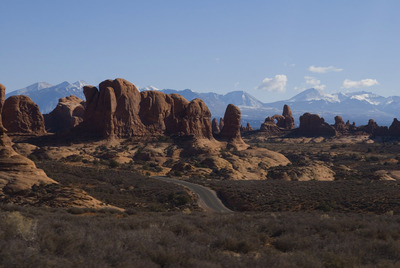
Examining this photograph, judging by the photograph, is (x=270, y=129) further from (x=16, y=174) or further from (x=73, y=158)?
(x=16, y=174)

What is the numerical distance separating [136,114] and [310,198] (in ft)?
174

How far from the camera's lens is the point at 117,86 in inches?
3167

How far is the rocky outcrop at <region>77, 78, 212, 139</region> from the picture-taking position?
253ft

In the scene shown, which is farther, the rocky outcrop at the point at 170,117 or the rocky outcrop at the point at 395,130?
the rocky outcrop at the point at 395,130

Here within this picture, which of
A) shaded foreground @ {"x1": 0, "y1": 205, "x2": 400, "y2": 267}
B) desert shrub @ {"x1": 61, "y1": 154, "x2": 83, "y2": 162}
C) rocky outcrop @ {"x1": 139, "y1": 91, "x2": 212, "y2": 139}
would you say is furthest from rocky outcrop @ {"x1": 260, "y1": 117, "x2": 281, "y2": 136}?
shaded foreground @ {"x1": 0, "y1": 205, "x2": 400, "y2": 267}

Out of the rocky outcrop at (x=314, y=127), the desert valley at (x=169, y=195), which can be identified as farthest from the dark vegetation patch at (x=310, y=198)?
the rocky outcrop at (x=314, y=127)

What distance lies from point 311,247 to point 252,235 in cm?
259

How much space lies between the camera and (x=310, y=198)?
36.0 meters

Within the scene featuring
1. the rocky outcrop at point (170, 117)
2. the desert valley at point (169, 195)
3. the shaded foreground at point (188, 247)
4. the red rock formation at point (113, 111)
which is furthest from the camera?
the rocky outcrop at point (170, 117)

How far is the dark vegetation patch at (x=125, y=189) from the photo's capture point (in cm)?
3294

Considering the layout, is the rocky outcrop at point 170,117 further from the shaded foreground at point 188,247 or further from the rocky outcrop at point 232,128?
the shaded foreground at point 188,247

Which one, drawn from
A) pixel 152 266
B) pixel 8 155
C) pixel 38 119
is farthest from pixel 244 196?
pixel 38 119

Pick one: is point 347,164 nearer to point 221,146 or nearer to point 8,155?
point 221,146

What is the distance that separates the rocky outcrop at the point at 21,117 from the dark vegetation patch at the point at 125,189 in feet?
113
